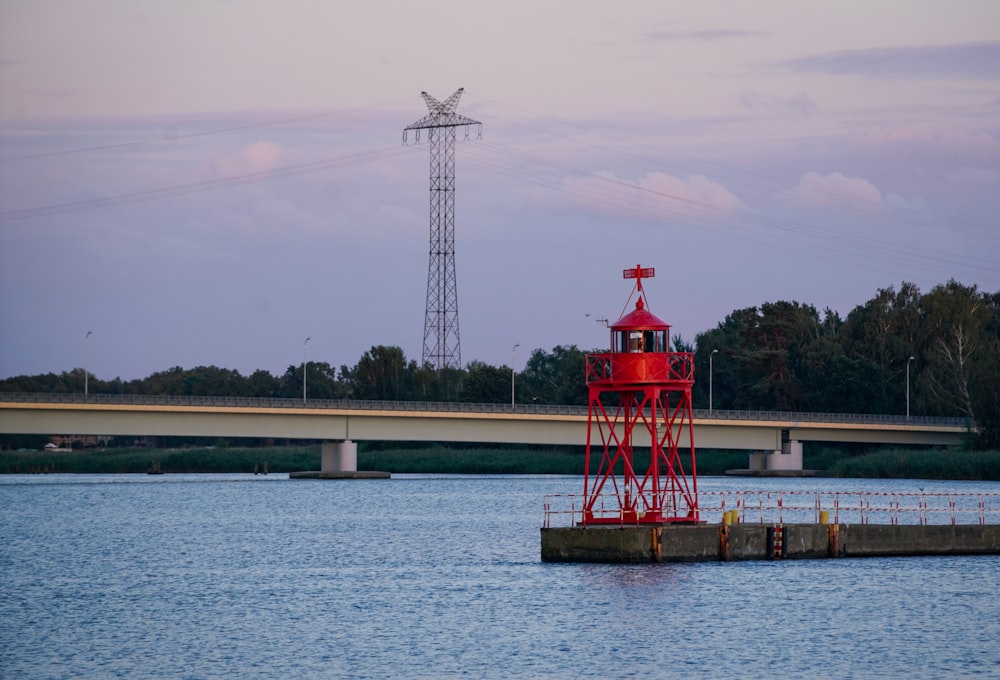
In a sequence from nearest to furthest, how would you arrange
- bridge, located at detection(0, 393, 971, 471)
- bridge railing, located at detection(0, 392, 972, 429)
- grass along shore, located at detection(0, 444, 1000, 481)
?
bridge, located at detection(0, 393, 971, 471)
bridge railing, located at detection(0, 392, 972, 429)
grass along shore, located at detection(0, 444, 1000, 481)

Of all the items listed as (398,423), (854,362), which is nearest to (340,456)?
(398,423)

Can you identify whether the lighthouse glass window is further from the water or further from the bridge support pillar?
the bridge support pillar

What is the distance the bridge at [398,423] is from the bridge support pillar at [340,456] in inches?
4.7

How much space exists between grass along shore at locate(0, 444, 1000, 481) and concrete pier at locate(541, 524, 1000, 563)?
73.1 metres

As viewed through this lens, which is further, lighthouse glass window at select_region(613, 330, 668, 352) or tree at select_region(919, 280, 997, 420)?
tree at select_region(919, 280, 997, 420)

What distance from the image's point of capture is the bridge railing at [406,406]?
415ft

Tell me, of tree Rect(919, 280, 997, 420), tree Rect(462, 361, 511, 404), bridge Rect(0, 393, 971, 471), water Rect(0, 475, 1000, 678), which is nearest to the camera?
water Rect(0, 475, 1000, 678)

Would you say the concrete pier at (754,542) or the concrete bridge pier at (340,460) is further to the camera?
the concrete bridge pier at (340,460)

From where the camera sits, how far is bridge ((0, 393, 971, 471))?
4934 inches

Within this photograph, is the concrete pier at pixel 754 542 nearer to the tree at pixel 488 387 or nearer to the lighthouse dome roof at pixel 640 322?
the lighthouse dome roof at pixel 640 322

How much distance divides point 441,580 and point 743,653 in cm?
1966

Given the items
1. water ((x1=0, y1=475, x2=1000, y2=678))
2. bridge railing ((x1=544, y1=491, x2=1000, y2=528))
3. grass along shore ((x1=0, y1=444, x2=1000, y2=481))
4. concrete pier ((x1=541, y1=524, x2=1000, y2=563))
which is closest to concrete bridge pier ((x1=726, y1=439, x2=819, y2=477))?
grass along shore ((x1=0, y1=444, x2=1000, y2=481))

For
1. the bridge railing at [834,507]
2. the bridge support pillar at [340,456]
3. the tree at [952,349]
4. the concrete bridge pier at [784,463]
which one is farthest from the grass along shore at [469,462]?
the bridge support pillar at [340,456]

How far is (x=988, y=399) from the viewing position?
468 ft
